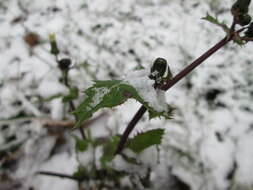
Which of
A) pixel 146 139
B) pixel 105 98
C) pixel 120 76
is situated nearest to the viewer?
pixel 105 98

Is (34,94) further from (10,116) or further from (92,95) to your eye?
(92,95)

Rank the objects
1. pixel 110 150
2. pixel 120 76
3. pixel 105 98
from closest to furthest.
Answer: pixel 105 98 < pixel 110 150 < pixel 120 76

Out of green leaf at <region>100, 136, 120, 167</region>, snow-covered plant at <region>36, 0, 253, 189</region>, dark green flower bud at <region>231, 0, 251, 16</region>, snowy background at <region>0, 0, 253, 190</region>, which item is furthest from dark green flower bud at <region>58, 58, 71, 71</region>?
dark green flower bud at <region>231, 0, 251, 16</region>

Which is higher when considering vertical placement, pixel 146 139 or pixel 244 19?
pixel 244 19

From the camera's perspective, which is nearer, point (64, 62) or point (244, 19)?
point (244, 19)

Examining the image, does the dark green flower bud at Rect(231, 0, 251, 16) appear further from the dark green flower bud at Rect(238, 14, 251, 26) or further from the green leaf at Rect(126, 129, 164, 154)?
the green leaf at Rect(126, 129, 164, 154)

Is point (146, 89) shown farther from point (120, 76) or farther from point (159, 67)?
point (120, 76)

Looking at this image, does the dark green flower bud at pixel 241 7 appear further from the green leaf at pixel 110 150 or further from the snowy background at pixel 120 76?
the green leaf at pixel 110 150

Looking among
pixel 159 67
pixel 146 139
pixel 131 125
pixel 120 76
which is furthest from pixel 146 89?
pixel 120 76
